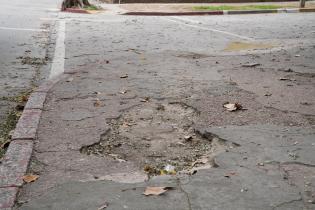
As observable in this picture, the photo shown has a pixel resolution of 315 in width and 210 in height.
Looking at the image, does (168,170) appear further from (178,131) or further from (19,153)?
(19,153)

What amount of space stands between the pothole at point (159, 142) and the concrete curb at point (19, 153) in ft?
1.62

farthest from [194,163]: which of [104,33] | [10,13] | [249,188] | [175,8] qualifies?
[175,8]

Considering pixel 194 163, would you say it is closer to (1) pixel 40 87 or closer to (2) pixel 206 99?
(2) pixel 206 99

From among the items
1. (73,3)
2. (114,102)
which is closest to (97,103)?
(114,102)

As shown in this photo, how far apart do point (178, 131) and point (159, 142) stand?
0.32 metres

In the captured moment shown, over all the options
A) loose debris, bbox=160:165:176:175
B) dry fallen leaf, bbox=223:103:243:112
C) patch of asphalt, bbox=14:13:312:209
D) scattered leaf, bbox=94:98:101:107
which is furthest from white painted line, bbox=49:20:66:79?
loose debris, bbox=160:165:176:175

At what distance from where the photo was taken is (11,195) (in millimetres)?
2875

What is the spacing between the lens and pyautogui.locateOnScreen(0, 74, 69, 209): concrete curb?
2.92 m

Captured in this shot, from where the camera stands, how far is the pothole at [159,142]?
347 centimetres

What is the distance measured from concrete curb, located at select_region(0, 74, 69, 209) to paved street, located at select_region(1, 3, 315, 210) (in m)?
0.07

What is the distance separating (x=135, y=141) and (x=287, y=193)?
57.6 inches

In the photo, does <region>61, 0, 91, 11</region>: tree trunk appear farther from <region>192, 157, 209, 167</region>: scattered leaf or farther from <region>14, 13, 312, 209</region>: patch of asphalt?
<region>192, 157, 209, 167</region>: scattered leaf

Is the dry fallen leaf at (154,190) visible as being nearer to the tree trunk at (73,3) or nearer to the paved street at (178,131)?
the paved street at (178,131)

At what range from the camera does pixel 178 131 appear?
4.10 metres
